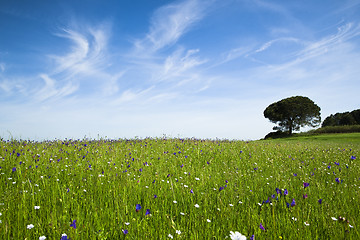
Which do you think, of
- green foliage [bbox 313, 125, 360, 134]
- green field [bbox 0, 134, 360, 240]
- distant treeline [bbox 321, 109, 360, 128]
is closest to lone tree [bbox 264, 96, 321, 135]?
green foliage [bbox 313, 125, 360, 134]

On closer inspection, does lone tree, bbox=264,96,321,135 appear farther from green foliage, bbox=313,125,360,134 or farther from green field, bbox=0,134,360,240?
green field, bbox=0,134,360,240

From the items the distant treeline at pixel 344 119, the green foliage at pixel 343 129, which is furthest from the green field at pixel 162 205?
the distant treeline at pixel 344 119

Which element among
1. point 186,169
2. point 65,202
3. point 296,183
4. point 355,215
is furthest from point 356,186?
point 65,202

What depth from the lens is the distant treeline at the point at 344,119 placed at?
5223 cm

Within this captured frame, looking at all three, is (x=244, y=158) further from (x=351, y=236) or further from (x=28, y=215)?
(x=28, y=215)

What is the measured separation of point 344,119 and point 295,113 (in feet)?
68.8

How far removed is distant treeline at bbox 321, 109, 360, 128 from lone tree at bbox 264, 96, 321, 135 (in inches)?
546

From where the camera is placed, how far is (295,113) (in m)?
44.2

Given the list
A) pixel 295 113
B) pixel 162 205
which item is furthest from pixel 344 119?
pixel 162 205

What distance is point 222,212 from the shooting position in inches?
121

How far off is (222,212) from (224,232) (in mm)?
355

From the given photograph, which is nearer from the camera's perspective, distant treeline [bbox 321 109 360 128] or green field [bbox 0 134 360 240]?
green field [bbox 0 134 360 240]

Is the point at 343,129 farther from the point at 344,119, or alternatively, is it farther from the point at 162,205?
the point at 162,205

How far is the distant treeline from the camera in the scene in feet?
171
